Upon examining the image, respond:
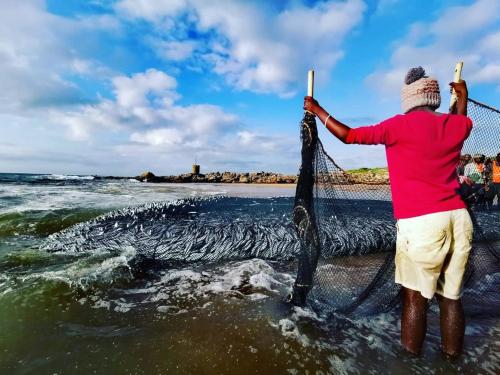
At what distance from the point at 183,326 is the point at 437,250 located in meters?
2.49

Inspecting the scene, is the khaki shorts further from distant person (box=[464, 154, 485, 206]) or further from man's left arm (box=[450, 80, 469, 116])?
distant person (box=[464, 154, 485, 206])

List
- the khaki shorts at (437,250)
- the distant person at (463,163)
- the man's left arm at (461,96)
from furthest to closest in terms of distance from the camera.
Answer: the distant person at (463,163)
the man's left arm at (461,96)
the khaki shorts at (437,250)

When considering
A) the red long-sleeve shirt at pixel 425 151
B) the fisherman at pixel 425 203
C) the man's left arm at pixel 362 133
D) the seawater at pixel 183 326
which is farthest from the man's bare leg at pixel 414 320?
the man's left arm at pixel 362 133

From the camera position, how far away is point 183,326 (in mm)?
3143

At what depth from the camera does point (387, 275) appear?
11.9ft

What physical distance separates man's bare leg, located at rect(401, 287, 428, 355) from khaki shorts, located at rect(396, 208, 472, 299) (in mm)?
101

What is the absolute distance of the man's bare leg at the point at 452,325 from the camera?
254 centimetres

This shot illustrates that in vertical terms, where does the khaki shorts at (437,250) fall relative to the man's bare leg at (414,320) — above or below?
above

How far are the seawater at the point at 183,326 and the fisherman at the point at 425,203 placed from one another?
486mm

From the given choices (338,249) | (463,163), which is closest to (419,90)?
(463,163)

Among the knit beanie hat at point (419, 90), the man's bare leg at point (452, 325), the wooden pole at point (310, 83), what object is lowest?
the man's bare leg at point (452, 325)

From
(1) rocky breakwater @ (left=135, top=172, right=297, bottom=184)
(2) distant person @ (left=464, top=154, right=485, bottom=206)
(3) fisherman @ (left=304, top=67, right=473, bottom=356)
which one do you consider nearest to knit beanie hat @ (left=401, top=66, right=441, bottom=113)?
(3) fisherman @ (left=304, top=67, right=473, bottom=356)

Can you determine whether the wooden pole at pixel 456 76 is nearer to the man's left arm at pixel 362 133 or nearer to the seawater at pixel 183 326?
the man's left arm at pixel 362 133

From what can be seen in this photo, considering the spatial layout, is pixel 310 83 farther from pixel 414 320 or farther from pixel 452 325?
pixel 452 325
